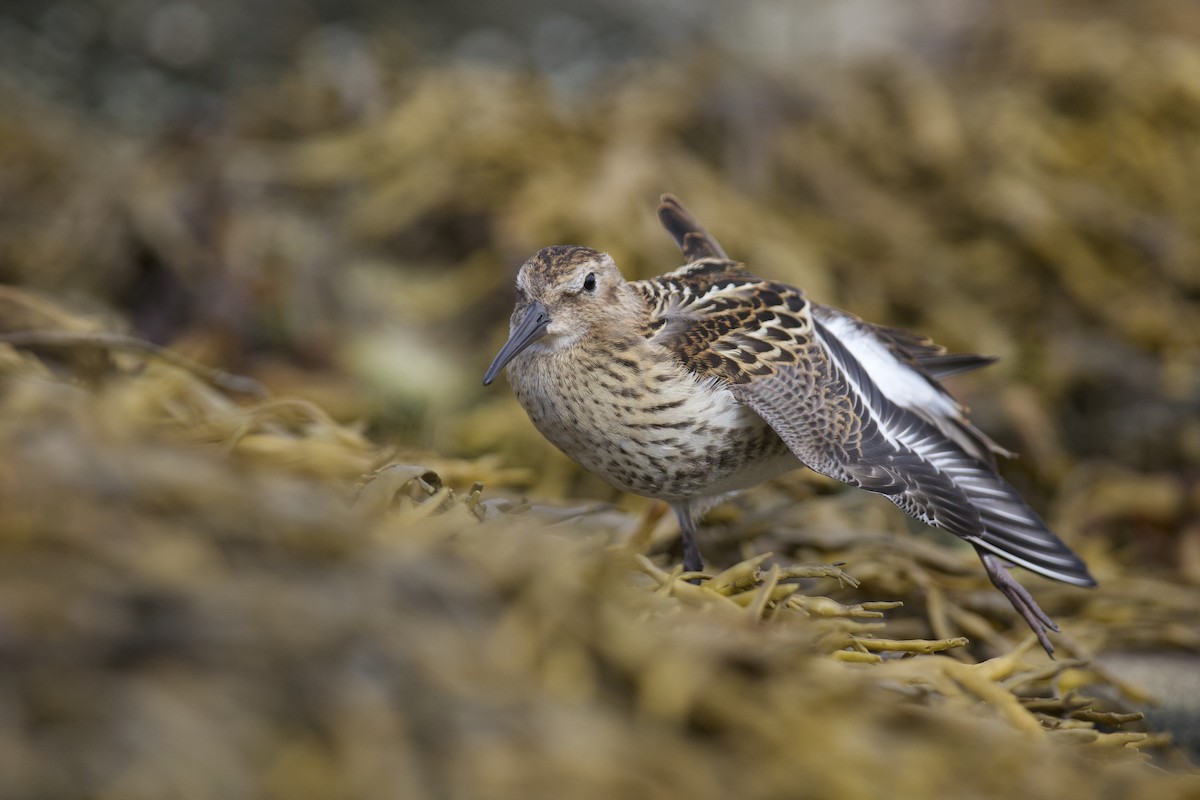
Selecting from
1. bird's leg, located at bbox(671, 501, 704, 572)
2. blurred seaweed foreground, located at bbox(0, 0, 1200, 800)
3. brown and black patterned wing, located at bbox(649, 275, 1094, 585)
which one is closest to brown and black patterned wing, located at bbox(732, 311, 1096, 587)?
brown and black patterned wing, located at bbox(649, 275, 1094, 585)

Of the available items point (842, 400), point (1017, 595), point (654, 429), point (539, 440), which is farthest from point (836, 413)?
point (539, 440)

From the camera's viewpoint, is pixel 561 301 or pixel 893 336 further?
pixel 893 336

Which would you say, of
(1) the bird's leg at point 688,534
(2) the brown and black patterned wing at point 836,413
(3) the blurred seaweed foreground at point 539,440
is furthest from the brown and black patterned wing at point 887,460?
(1) the bird's leg at point 688,534

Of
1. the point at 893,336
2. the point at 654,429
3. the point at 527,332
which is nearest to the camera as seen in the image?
the point at 654,429

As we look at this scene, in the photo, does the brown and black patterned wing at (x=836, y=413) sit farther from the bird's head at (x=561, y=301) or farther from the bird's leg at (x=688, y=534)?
the bird's leg at (x=688, y=534)

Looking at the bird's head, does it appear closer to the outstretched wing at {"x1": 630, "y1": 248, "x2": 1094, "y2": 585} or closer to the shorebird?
the shorebird

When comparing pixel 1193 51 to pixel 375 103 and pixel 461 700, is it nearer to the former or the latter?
pixel 375 103

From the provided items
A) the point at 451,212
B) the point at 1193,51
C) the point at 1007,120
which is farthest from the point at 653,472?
the point at 1193,51

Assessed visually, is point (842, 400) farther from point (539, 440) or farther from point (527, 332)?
point (539, 440)
